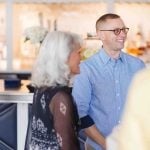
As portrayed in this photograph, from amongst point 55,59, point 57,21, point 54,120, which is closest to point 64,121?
point 54,120

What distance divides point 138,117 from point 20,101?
2.16m

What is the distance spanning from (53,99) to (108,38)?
60cm

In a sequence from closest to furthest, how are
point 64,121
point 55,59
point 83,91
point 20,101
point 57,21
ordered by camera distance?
point 64,121
point 55,59
point 83,91
point 20,101
point 57,21

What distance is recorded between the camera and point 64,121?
1.63 meters

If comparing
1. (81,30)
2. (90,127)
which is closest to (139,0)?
(81,30)

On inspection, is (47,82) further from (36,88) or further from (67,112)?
(67,112)

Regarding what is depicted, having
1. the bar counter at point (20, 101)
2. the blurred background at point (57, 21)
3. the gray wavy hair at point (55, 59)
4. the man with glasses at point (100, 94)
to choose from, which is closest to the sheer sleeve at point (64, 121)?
the gray wavy hair at point (55, 59)

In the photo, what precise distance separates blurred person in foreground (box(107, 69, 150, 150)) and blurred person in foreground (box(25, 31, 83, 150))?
0.88 metres

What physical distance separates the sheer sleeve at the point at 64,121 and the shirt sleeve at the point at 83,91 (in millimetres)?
330

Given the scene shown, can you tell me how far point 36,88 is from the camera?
5.95 ft

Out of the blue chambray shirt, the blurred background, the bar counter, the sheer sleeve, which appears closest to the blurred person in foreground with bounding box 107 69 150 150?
the sheer sleeve

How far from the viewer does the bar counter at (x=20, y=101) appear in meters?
A: 2.82

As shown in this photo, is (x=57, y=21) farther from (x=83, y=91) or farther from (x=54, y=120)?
(x=54, y=120)

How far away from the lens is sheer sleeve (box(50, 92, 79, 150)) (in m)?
1.64
